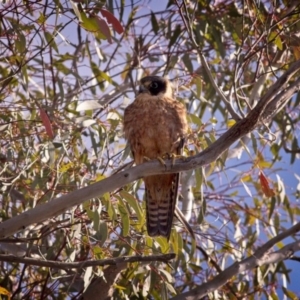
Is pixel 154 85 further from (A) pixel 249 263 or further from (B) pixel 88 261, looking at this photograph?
(B) pixel 88 261

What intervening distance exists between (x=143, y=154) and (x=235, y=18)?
1.10 metres

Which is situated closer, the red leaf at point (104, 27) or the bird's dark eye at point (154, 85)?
the red leaf at point (104, 27)

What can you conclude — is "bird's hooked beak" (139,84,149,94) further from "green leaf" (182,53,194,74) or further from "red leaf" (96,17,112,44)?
"red leaf" (96,17,112,44)

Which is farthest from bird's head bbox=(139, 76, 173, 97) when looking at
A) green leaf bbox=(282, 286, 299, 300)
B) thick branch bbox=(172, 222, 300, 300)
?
green leaf bbox=(282, 286, 299, 300)

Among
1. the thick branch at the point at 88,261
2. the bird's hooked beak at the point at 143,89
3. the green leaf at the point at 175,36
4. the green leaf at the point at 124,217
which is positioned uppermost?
the green leaf at the point at 175,36

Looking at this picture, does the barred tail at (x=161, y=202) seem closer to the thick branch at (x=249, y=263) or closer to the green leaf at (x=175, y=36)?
the thick branch at (x=249, y=263)

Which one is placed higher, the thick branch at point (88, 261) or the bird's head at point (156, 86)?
the bird's head at point (156, 86)

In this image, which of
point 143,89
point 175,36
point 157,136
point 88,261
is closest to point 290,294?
point 157,136

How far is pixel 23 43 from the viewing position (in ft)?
9.82

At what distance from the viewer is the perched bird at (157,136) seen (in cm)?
334

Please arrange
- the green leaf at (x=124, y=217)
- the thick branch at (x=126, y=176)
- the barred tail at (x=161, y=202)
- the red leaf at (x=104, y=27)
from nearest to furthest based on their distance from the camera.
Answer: the thick branch at (x=126, y=176), the red leaf at (x=104, y=27), the green leaf at (x=124, y=217), the barred tail at (x=161, y=202)

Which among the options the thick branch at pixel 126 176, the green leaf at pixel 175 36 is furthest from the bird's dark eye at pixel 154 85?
the thick branch at pixel 126 176

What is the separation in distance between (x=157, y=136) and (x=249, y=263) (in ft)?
2.50

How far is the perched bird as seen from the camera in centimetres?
334
